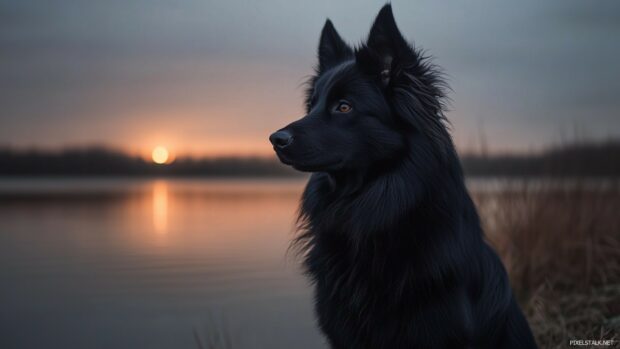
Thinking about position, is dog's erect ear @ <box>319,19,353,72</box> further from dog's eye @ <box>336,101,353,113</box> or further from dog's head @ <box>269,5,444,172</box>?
dog's eye @ <box>336,101,353,113</box>

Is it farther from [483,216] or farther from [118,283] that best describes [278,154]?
[118,283]

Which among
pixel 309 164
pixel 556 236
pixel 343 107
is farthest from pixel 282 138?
pixel 556 236

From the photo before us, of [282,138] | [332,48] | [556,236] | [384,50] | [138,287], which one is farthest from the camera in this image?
[138,287]

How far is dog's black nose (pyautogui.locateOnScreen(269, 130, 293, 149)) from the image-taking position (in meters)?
3.21

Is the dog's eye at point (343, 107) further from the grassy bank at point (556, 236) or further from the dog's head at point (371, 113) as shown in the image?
the grassy bank at point (556, 236)

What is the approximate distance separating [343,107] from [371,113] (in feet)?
0.65

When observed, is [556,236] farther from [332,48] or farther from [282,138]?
[282,138]

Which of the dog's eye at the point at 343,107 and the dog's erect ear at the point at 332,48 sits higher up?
the dog's erect ear at the point at 332,48

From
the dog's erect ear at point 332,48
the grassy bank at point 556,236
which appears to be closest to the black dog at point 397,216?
the dog's erect ear at point 332,48

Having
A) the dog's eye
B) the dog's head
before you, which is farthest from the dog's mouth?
the dog's eye

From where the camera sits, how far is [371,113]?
11.2 feet

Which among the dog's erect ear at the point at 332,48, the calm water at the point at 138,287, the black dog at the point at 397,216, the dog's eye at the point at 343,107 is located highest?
the dog's erect ear at the point at 332,48

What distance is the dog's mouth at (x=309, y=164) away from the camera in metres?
3.26

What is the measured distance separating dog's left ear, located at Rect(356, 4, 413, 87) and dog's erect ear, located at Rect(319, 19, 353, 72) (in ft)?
1.83
